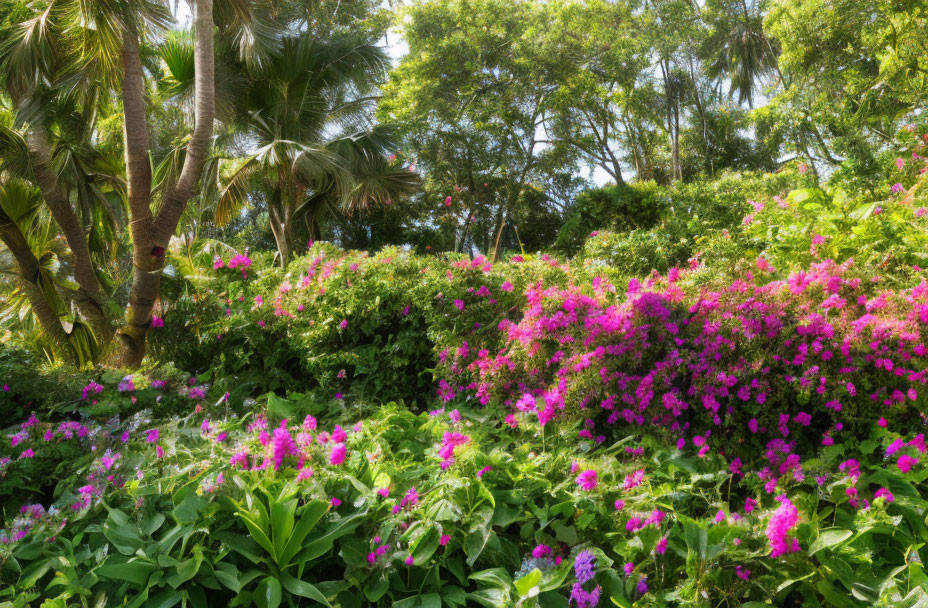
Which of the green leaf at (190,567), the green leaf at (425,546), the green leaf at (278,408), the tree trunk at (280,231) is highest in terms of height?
the tree trunk at (280,231)

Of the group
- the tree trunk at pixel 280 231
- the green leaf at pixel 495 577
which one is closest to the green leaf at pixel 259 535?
the green leaf at pixel 495 577

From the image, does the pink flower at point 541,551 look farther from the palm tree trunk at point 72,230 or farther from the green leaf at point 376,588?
the palm tree trunk at point 72,230

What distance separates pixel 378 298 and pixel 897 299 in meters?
2.81

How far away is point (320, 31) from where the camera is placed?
1694 centimetres

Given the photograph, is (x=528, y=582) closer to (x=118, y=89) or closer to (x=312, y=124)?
(x=118, y=89)

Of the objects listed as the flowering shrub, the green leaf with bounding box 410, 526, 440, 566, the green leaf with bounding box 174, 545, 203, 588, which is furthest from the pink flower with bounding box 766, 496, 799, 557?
the green leaf with bounding box 174, 545, 203, 588

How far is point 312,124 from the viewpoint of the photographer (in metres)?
11.3

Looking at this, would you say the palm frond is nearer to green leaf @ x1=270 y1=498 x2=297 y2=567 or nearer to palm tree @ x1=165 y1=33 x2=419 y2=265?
palm tree @ x1=165 y1=33 x2=419 y2=265

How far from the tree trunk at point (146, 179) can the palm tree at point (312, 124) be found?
301 centimetres

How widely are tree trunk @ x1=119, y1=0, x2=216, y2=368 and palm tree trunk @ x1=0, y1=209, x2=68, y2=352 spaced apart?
1495 millimetres

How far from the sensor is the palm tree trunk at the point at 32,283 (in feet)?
22.4

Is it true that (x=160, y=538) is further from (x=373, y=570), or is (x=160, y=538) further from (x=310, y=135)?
(x=310, y=135)

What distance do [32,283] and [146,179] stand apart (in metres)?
2.06

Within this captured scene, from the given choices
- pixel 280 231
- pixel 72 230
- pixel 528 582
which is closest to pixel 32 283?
pixel 72 230
